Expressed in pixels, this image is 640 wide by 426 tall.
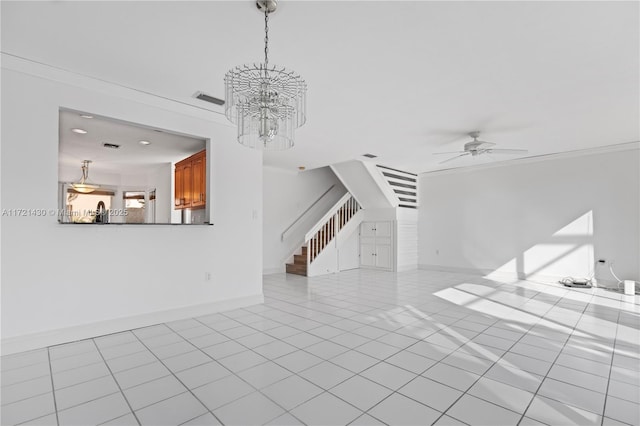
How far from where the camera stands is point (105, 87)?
338 centimetres

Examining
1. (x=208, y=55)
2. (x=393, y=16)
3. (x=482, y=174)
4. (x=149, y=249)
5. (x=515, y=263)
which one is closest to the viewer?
(x=393, y=16)

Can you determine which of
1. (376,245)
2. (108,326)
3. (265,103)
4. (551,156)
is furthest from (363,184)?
(108,326)

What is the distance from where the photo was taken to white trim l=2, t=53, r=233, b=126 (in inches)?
115

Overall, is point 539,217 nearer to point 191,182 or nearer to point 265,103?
point 265,103

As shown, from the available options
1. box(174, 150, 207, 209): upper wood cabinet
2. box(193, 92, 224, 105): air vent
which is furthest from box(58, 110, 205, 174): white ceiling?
box(193, 92, 224, 105): air vent

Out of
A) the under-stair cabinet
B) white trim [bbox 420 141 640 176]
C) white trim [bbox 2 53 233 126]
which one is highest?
white trim [bbox 2 53 233 126]

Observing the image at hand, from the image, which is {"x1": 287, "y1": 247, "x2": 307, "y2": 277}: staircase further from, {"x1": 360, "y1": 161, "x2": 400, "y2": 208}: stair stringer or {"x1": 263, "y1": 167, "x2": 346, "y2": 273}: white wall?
{"x1": 360, "y1": 161, "x2": 400, "y2": 208}: stair stringer

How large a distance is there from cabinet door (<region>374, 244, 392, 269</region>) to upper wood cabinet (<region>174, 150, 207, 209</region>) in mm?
5073

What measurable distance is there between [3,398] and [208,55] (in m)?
2.99

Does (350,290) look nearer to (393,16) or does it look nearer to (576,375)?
(576,375)

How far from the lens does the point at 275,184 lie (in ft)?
26.2

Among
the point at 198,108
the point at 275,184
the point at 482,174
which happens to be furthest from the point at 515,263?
the point at 198,108

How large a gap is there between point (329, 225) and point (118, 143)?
4839mm

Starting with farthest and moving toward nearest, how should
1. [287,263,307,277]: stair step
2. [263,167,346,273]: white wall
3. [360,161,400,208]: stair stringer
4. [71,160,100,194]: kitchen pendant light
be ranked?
[263,167,346,273]: white wall < [287,263,307,277]: stair step < [360,161,400,208]: stair stringer < [71,160,100,194]: kitchen pendant light
